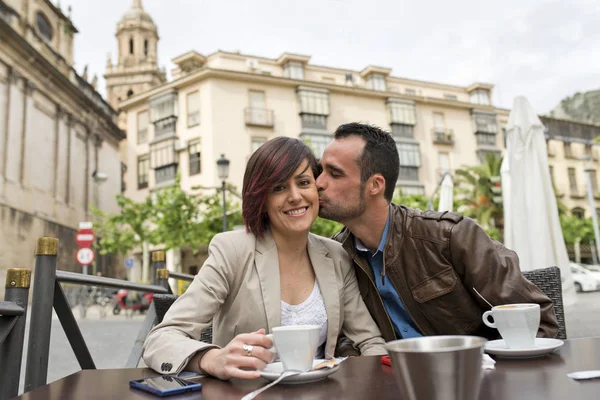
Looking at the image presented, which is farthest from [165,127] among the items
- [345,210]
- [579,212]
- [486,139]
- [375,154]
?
[579,212]

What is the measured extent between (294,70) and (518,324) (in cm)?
3323

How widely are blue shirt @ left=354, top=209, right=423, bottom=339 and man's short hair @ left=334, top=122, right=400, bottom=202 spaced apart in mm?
271

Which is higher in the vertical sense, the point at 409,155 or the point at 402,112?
the point at 402,112

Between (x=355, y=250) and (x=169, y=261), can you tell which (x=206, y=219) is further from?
(x=355, y=250)

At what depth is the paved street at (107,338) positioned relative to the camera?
219 cm

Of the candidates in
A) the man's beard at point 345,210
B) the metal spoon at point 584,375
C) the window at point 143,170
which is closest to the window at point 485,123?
the window at point 143,170

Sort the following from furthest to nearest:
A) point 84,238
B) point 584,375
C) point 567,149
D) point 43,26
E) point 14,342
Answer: point 567,149 → point 43,26 → point 84,238 → point 14,342 → point 584,375

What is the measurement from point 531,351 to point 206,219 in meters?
21.1

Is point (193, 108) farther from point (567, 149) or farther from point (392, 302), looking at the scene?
point (567, 149)

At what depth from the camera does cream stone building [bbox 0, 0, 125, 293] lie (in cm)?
2150

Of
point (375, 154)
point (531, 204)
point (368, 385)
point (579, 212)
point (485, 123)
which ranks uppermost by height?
point (485, 123)

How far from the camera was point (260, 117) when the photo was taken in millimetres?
30000

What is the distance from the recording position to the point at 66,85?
26.6m

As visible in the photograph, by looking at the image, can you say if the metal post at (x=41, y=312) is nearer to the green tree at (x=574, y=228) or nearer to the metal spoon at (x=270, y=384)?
the metal spoon at (x=270, y=384)
